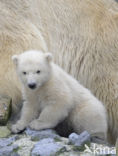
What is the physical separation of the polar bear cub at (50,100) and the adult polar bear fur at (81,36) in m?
1.12

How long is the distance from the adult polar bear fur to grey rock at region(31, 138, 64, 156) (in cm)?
168

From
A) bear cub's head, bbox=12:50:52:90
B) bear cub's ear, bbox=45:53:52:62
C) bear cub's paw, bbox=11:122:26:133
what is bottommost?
bear cub's paw, bbox=11:122:26:133

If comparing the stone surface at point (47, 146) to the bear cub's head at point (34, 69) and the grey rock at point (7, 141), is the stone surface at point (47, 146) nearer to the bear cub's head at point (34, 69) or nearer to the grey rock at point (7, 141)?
the grey rock at point (7, 141)

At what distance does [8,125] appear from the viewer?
15.8 feet

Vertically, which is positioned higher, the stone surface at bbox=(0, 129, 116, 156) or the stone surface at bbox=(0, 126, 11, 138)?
the stone surface at bbox=(0, 126, 11, 138)

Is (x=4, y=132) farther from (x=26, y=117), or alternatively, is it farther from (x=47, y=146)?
(x=47, y=146)

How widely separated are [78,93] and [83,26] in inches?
64.2

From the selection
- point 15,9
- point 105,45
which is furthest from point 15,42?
point 105,45

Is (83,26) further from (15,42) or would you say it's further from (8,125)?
(8,125)

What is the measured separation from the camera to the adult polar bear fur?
227 inches

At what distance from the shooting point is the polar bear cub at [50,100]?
438cm

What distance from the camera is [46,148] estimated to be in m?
4.15

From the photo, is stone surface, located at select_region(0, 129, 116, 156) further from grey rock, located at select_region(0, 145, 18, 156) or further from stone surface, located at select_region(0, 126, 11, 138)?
stone surface, located at select_region(0, 126, 11, 138)

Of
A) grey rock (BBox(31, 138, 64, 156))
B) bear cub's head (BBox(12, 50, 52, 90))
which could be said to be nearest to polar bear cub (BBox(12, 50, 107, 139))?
bear cub's head (BBox(12, 50, 52, 90))
